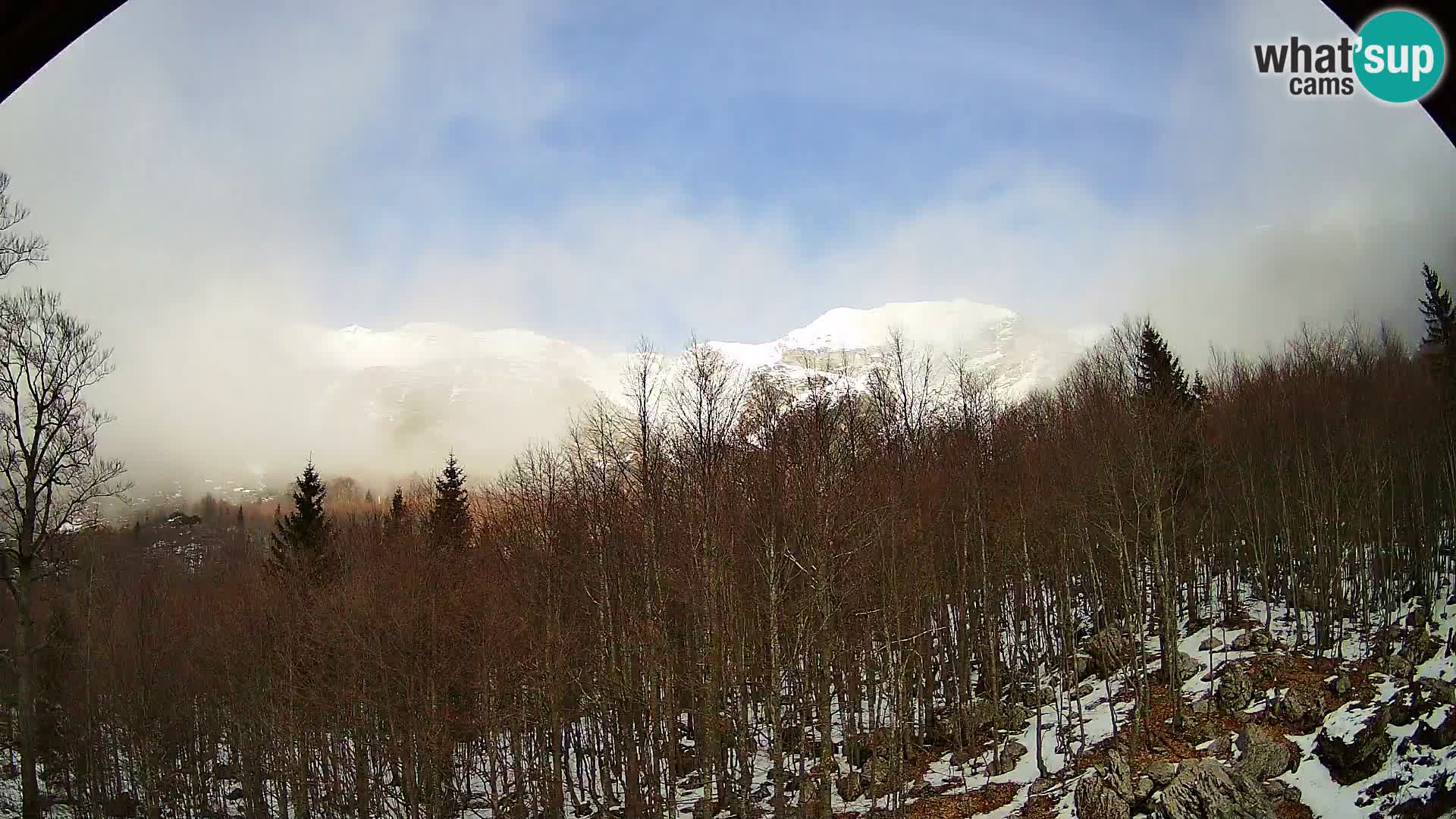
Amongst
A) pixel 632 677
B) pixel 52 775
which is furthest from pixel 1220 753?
pixel 52 775

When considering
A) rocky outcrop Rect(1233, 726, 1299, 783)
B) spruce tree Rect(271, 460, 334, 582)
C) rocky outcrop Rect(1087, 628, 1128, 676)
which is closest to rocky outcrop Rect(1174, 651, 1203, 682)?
rocky outcrop Rect(1087, 628, 1128, 676)

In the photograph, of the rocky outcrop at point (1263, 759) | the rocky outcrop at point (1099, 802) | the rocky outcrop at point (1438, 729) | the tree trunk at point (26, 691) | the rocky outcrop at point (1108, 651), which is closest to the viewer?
the rocky outcrop at point (1438, 729)

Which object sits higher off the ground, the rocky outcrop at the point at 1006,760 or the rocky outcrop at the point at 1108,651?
the rocky outcrop at the point at 1108,651

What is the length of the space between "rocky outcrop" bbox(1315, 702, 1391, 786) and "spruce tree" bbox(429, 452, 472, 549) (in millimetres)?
34118

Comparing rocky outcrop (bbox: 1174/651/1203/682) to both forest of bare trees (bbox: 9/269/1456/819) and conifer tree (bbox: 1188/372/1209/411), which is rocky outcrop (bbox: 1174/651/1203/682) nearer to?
forest of bare trees (bbox: 9/269/1456/819)

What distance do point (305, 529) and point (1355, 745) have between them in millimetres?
40068

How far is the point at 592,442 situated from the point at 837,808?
43.6 feet

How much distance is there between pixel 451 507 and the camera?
41812mm

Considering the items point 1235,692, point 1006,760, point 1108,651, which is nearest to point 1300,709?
point 1235,692

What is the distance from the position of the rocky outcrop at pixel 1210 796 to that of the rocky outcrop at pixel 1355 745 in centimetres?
212

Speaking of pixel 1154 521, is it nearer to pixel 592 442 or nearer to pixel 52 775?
pixel 592 442

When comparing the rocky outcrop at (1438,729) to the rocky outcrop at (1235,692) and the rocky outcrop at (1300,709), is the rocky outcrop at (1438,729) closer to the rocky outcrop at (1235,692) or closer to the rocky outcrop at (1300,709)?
the rocky outcrop at (1300,709)

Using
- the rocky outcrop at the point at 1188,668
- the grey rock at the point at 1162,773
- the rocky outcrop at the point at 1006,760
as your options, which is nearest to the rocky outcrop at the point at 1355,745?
the grey rock at the point at 1162,773

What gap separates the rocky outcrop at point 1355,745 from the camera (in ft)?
52.3
